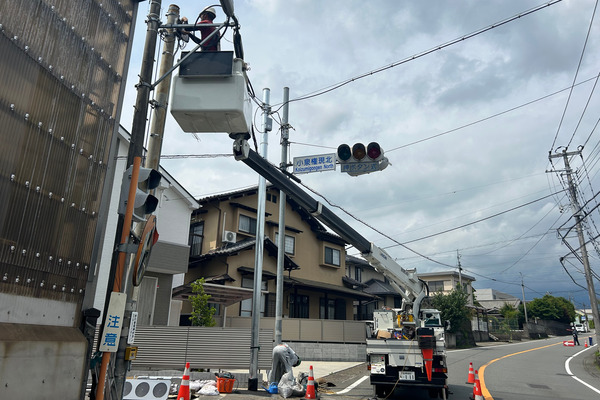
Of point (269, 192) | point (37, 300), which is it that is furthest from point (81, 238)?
point (269, 192)

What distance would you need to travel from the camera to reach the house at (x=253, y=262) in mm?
23786

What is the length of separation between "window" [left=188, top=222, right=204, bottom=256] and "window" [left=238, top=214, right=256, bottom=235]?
2496 millimetres

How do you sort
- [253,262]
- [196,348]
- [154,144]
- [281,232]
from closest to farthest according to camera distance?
1. [154,144]
2. [196,348]
3. [281,232]
4. [253,262]

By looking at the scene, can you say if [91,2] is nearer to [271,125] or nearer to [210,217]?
[271,125]

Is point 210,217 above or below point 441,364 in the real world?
above

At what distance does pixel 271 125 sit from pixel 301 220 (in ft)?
63.2

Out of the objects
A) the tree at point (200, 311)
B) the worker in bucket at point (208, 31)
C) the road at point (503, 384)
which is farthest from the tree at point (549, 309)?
the worker in bucket at point (208, 31)

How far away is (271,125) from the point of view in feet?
44.5

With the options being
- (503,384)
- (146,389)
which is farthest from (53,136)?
(503,384)

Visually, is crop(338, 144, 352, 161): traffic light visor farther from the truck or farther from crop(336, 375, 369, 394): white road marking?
crop(336, 375, 369, 394): white road marking

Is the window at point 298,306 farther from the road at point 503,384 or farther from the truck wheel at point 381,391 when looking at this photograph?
the truck wheel at point 381,391

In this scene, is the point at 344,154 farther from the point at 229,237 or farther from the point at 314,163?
the point at 229,237

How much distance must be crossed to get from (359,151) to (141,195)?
464 centimetres

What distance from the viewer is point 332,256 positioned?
3416 centimetres
